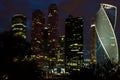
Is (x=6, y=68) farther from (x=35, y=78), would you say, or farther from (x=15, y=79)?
(x=35, y=78)

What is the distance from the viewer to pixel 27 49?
186 ft

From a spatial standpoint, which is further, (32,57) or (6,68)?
(32,57)

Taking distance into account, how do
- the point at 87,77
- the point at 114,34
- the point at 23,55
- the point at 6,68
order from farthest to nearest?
the point at 114,34
the point at 87,77
the point at 23,55
the point at 6,68

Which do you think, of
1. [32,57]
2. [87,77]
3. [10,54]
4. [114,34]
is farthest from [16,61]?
[114,34]

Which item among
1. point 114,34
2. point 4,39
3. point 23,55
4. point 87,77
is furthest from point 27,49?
point 114,34

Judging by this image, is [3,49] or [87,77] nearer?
[3,49]

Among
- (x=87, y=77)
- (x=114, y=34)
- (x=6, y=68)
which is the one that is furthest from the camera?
(x=114, y=34)

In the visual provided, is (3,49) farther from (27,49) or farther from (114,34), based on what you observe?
(114,34)

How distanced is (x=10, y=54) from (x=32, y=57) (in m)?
6.86

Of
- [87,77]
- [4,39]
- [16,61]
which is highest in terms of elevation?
[4,39]

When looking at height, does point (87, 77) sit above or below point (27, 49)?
below

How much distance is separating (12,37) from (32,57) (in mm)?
6206

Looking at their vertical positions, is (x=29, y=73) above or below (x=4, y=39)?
below

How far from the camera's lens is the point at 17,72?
51438 mm
